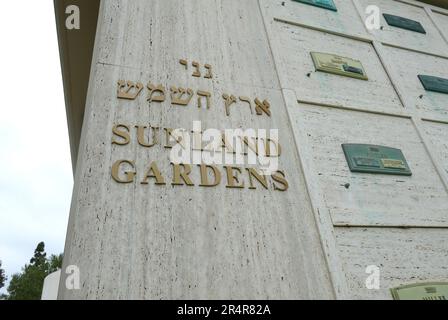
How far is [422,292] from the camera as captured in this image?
2.19 metres

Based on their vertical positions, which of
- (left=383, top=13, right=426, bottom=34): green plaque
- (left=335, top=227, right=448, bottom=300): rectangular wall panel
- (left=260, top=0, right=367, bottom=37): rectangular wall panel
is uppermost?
(left=383, top=13, right=426, bottom=34): green plaque

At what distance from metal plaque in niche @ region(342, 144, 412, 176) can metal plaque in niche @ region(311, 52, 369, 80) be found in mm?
1035

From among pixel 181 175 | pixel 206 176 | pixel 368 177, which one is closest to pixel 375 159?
pixel 368 177

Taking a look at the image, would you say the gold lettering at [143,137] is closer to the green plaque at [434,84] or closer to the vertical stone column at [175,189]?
the vertical stone column at [175,189]

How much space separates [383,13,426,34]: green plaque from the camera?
479 centimetres

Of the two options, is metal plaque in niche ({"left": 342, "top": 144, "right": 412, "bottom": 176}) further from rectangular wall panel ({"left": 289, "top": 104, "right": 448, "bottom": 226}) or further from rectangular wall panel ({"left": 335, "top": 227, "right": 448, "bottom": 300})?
rectangular wall panel ({"left": 335, "top": 227, "right": 448, "bottom": 300})

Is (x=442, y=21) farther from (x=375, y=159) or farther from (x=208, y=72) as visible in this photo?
(x=208, y=72)

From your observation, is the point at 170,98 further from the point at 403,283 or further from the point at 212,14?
the point at 403,283

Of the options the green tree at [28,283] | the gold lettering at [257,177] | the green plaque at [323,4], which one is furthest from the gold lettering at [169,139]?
the green tree at [28,283]

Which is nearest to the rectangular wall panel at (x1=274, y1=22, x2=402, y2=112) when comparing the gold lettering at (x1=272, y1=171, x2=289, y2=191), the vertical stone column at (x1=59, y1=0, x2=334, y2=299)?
the vertical stone column at (x1=59, y1=0, x2=334, y2=299)

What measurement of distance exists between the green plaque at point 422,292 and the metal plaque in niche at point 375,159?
0.98 meters

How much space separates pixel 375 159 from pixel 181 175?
73.5 inches

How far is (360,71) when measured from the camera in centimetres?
362

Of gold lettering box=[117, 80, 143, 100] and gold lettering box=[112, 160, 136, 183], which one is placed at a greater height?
gold lettering box=[117, 80, 143, 100]
